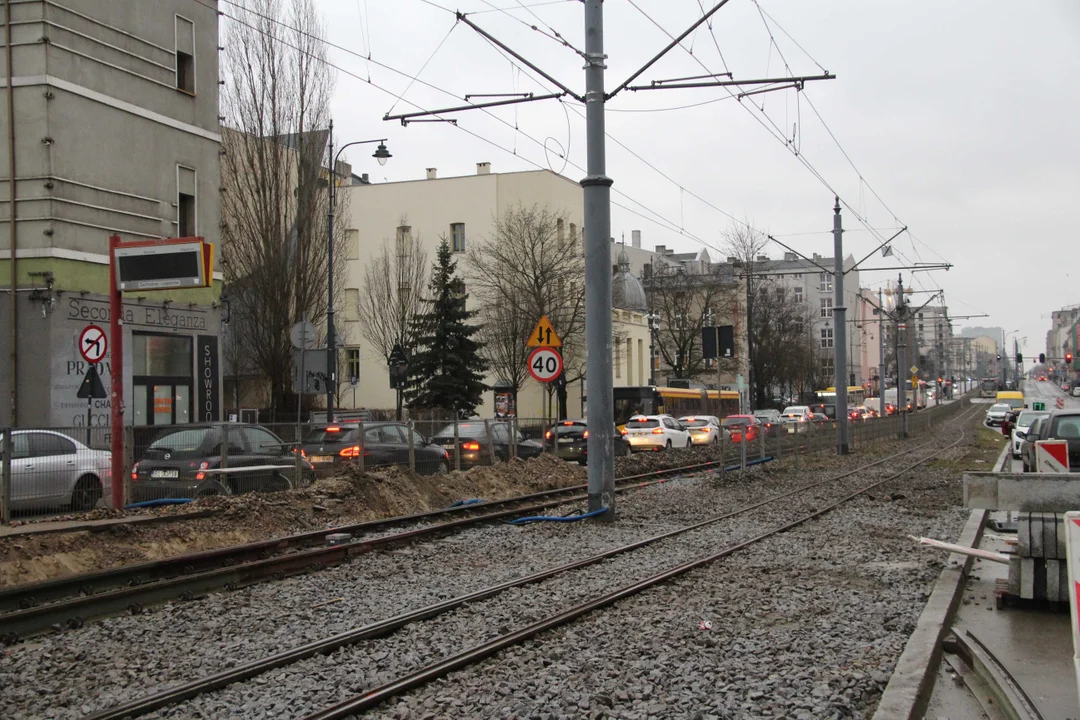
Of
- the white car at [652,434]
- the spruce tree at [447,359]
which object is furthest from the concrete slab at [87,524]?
the spruce tree at [447,359]

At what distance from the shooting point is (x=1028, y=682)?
21.3 feet

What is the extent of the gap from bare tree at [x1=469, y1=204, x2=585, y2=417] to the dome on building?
56.2 ft

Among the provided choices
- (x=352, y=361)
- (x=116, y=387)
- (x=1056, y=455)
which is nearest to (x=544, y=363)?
(x=116, y=387)

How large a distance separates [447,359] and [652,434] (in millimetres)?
12911

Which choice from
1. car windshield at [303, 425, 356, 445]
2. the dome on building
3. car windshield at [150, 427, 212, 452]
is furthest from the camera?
the dome on building

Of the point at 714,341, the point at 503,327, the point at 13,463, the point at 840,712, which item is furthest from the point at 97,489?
the point at 503,327

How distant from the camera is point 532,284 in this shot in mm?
48156

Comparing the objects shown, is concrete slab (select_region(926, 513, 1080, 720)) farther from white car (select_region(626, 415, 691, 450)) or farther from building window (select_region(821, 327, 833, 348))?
building window (select_region(821, 327, 833, 348))

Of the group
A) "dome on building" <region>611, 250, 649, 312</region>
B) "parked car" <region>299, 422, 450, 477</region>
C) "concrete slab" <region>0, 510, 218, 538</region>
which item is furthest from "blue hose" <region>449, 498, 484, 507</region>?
"dome on building" <region>611, 250, 649, 312</region>

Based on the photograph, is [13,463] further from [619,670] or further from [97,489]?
[619,670]

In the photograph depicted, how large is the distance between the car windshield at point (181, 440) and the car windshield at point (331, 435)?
3.00 meters

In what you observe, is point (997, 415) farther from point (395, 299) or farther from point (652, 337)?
point (395, 299)

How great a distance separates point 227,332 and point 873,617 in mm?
41388

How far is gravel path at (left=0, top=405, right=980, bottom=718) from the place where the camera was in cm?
630
